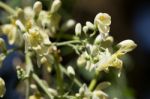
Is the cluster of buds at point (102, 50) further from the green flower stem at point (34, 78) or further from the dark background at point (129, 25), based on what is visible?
the dark background at point (129, 25)

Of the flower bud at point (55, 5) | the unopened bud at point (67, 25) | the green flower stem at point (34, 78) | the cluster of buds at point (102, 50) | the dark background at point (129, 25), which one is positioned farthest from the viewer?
the dark background at point (129, 25)

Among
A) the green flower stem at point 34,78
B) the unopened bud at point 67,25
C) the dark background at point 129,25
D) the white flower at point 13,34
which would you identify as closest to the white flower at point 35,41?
the green flower stem at point 34,78

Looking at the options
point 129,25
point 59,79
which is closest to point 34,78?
point 59,79

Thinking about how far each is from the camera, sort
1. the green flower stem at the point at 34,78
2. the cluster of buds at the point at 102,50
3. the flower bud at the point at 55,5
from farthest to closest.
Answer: the flower bud at the point at 55,5, the green flower stem at the point at 34,78, the cluster of buds at the point at 102,50

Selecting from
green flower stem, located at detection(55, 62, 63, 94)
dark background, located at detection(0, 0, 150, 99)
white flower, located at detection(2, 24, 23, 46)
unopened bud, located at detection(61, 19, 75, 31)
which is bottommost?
green flower stem, located at detection(55, 62, 63, 94)

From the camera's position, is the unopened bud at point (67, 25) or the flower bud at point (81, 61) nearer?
the flower bud at point (81, 61)

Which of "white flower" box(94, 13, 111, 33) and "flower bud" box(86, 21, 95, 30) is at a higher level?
"flower bud" box(86, 21, 95, 30)

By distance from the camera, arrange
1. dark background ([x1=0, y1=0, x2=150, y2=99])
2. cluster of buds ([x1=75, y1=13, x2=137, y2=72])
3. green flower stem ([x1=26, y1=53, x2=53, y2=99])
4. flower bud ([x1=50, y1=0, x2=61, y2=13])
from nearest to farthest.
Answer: cluster of buds ([x1=75, y1=13, x2=137, y2=72])
green flower stem ([x1=26, y1=53, x2=53, y2=99])
flower bud ([x1=50, y1=0, x2=61, y2=13])
dark background ([x1=0, y1=0, x2=150, y2=99])

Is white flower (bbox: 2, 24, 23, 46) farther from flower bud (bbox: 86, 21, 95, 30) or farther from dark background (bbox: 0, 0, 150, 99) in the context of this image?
dark background (bbox: 0, 0, 150, 99)

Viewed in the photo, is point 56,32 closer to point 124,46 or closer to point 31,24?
point 31,24

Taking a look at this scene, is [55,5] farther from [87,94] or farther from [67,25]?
[87,94]

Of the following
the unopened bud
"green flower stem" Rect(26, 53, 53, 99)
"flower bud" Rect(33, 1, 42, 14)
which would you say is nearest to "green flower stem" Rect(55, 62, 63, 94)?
"green flower stem" Rect(26, 53, 53, 99)
